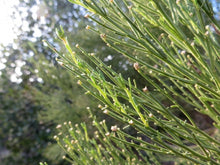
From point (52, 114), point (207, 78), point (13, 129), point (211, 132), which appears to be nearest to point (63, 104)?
point (52, 114)

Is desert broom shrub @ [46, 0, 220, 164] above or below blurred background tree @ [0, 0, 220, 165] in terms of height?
below

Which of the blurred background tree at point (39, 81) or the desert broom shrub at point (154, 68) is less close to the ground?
the blurred background tree at point (39, 81)

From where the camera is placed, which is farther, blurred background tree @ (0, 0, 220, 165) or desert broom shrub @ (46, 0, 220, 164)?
blurred background tree @ (0, 0, 220, 165)

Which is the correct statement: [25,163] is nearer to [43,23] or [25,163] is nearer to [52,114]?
[52,114]

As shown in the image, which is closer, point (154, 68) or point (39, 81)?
point (154, 68)

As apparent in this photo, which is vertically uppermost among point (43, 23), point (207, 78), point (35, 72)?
point (43, 23)

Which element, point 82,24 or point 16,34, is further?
point 16,34

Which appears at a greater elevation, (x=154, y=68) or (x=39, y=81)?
(x=39, y=81)

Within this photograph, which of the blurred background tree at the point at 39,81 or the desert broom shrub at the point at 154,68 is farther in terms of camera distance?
the blurred background tree at the point at 39,81
